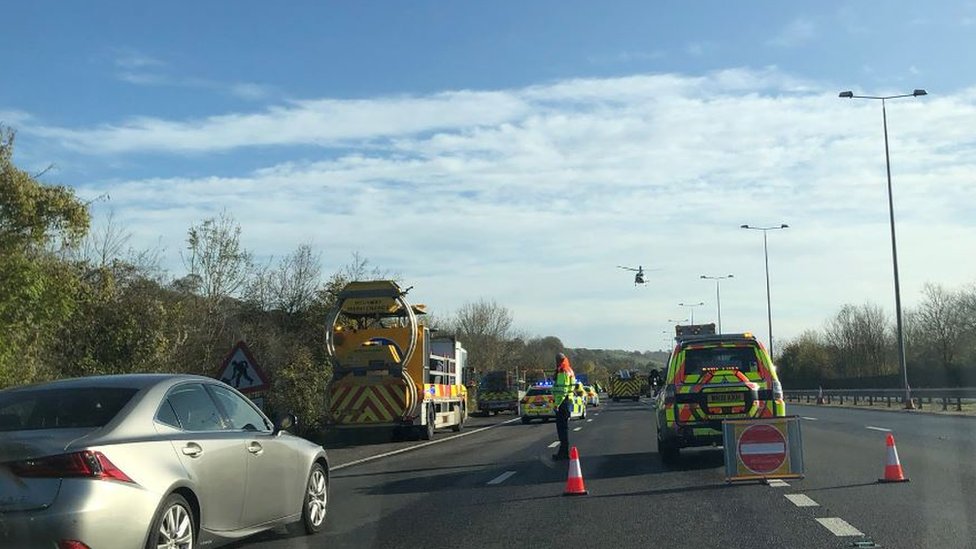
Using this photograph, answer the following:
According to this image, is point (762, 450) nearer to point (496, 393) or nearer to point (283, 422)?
point (283, 422)

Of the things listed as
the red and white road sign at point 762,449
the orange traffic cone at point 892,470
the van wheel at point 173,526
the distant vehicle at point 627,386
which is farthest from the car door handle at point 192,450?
the distant vehicle at point 627,386

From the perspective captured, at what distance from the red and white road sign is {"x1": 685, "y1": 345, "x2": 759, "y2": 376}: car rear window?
2.77 meters

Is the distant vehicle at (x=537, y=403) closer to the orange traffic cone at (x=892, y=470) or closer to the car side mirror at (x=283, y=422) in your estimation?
the orange traffic cone at (x=892, y=470)

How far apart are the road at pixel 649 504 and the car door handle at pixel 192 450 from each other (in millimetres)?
1777

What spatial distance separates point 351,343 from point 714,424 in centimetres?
1271

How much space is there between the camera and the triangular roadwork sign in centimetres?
1509

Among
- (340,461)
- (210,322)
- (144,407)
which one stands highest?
(210,322)

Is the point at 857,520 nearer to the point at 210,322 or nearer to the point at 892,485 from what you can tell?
the point at 892,485

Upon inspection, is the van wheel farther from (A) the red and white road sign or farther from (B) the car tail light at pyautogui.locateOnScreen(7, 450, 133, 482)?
(A) the red and white road sign

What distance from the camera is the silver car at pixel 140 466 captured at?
5.92m

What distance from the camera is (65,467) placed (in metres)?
6.01

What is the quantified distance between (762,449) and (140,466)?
27.2 ft

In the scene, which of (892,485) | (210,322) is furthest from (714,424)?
(210,322)

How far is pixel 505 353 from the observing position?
3647 inches
